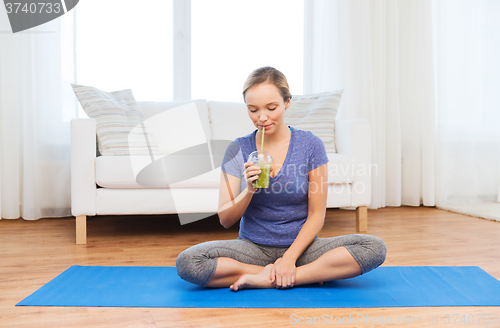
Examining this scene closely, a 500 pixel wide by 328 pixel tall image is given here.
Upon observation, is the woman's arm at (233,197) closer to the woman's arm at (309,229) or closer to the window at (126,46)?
the woman's arm at (309,229)

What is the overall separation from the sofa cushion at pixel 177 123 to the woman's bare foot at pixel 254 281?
1.58 metres

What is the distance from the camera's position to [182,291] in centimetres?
151

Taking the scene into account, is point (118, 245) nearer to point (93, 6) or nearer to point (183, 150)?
point (183, 150)

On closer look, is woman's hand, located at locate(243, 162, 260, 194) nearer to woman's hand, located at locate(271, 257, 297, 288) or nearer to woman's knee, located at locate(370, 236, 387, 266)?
woman's hand, located at locate(271, 257, 297, 288)

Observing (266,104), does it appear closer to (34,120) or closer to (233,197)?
(233,197)

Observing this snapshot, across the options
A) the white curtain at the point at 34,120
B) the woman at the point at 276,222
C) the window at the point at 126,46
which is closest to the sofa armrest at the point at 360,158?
the woman at the point at 276,222

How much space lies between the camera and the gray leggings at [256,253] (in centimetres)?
147

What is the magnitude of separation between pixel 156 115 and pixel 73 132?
75 cm

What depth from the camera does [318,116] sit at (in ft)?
9.84

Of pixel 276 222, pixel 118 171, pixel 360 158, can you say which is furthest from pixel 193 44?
pixel 276 222

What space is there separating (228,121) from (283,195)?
5.51 ft

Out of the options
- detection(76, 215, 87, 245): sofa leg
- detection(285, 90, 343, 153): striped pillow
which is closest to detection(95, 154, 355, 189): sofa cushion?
detection(76, 215, 87, 245): sofa leg

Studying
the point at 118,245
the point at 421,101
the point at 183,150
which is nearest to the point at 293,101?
the point at 183,150

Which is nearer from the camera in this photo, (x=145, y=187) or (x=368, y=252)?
(x=368, y=252)
